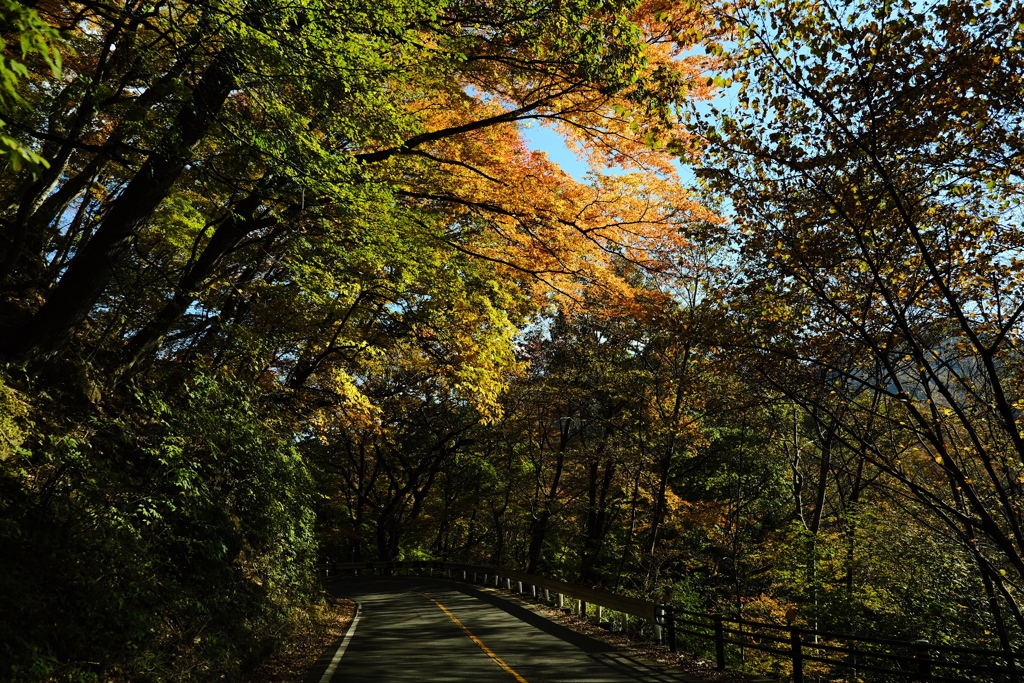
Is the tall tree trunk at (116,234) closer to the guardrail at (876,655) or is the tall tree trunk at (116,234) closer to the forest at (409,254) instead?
the forest at (409,254)

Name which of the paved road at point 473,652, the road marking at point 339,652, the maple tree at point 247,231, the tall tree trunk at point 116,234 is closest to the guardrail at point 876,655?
the paved road at point 473,652

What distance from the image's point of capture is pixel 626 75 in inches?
316

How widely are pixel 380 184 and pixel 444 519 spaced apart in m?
33.3

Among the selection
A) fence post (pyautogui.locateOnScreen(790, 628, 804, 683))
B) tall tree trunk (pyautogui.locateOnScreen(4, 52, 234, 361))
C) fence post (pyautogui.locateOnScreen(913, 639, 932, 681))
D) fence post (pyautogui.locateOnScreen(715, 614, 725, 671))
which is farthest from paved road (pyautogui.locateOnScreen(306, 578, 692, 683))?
tall tree trunk (pyautogui.locateOnScreen(4, 52, 234, 361))

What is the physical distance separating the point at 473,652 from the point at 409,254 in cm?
741

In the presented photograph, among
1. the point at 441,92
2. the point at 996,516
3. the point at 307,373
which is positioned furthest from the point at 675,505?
the point at 441,92

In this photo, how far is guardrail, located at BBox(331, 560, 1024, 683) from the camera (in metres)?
6.46

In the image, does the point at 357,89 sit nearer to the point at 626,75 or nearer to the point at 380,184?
the point at 380,184

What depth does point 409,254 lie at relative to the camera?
975 centimetres

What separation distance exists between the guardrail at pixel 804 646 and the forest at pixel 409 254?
35.9 inches

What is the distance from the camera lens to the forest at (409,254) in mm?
6578

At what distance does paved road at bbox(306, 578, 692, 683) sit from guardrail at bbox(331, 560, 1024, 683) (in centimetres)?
117

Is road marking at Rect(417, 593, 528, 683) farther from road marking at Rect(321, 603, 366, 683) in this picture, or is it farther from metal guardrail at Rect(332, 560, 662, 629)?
metal guardrail at Rect(332, 560, 662, 629)

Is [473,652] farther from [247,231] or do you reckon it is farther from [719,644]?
[247,231]
